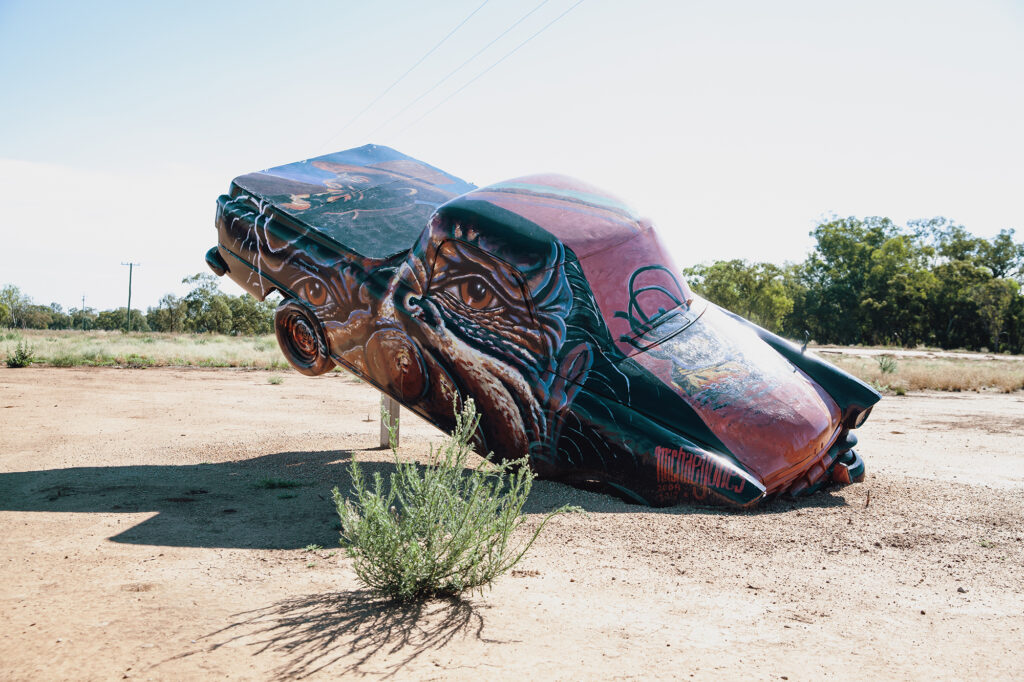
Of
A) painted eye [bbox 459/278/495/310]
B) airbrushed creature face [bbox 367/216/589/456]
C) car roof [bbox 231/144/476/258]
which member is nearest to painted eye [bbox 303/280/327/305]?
car roof [bbox 231/144/476/258]

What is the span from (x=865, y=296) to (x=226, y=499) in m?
59.7

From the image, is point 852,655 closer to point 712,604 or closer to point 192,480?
point 712,604

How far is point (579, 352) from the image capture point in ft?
19.4

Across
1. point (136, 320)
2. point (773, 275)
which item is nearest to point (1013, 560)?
point (773, 275)

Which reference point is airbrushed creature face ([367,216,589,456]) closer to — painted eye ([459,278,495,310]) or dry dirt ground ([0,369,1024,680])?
painted eye ([459,278,495,310])

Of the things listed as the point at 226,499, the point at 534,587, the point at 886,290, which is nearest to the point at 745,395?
the point at 534,587

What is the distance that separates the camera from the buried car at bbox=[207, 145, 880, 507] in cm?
556

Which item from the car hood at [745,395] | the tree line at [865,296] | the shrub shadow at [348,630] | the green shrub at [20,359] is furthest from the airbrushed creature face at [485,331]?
the tree line at [865,296]

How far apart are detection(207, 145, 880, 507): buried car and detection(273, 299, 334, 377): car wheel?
0.23 feet

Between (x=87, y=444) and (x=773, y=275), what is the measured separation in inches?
1706

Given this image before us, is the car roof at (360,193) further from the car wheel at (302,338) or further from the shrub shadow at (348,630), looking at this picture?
the shrub shadow at (348,630)

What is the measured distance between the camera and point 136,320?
8125 cm

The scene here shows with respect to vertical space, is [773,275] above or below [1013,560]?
above

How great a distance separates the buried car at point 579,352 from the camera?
219 inches
